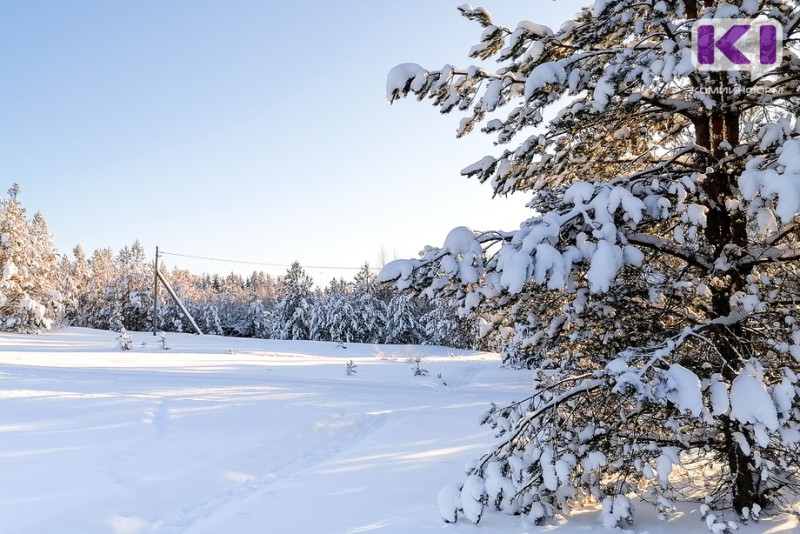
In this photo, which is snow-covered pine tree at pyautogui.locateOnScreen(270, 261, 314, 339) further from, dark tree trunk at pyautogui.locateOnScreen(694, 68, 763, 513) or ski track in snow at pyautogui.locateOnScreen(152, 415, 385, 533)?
dark tree trunk at pyautogui.locateOnScreen(694, 68, 763, 513)

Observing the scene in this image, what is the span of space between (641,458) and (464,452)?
2.72 meters

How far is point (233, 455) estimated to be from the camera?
4.98 m

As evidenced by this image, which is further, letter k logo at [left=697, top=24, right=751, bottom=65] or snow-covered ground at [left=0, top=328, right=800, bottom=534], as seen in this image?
snow-covered ground at [left=0, top=328, right=800, bottom=534]

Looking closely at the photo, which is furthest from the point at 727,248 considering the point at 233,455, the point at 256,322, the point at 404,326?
the point at 256,322

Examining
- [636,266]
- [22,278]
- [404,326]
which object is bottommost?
[404,326]

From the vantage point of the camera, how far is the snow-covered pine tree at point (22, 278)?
20.5m

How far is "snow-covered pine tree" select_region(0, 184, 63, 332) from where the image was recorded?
20.5m

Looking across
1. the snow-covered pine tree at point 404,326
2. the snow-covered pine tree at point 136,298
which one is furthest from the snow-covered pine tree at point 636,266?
the snow-covered pine tree at point 136,298

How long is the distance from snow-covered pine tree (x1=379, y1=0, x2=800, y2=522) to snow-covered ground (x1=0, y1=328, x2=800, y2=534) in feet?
1.77

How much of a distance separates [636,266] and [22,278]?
2528 cm

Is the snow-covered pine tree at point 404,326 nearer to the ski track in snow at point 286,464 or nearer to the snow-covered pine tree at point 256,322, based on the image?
the snow-covered pine tree at point 256,322

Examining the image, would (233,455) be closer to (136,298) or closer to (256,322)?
(136,298)

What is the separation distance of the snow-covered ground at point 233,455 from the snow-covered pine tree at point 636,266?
538 millimetres

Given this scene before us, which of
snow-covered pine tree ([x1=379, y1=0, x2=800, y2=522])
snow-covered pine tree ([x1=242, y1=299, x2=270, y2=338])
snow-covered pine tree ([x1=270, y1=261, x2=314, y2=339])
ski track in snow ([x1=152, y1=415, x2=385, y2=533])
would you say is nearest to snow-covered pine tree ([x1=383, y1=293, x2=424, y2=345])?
snow-covered pine tree ([x1=270, y1=261, x2=314, y2=339])
